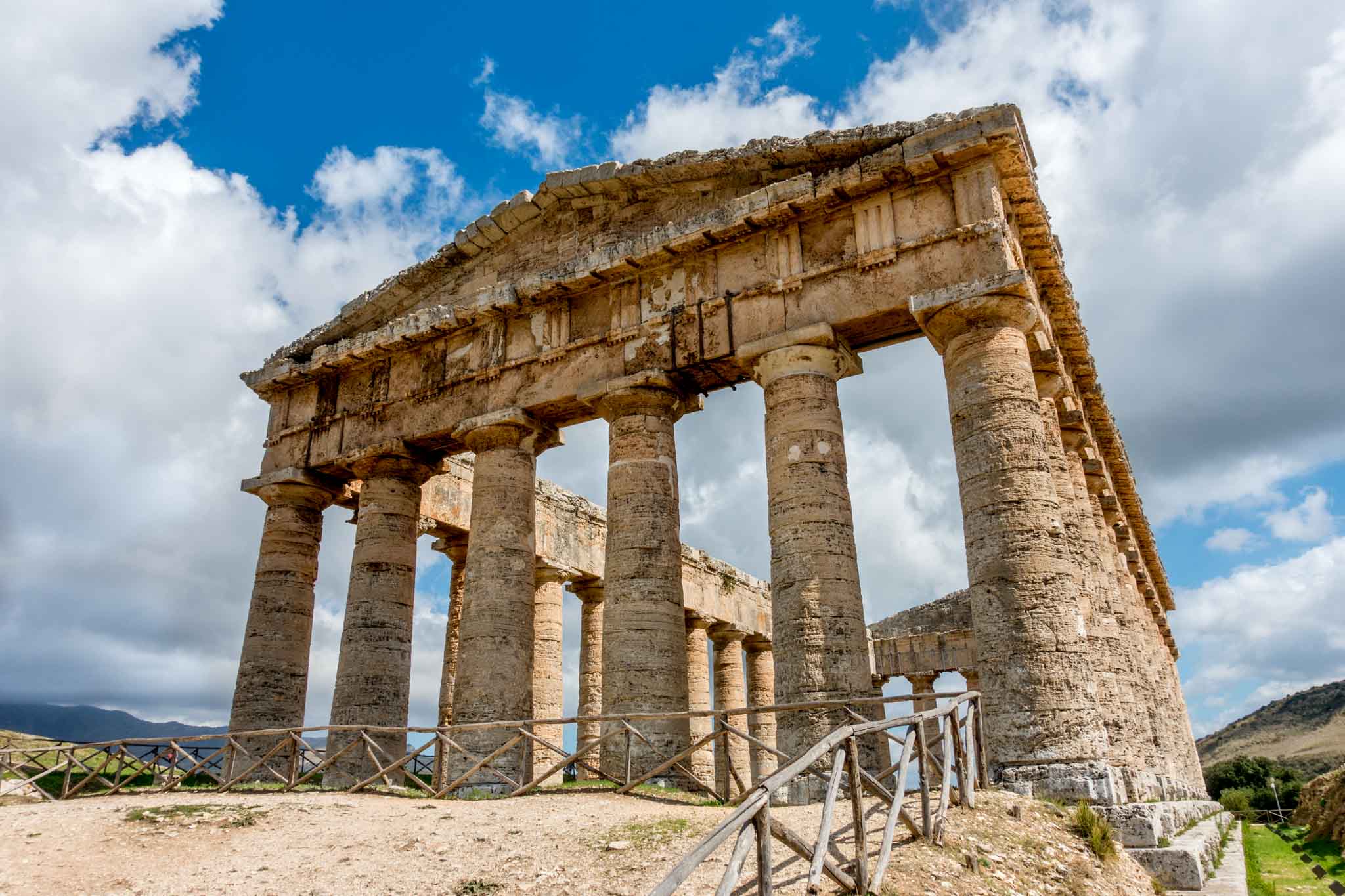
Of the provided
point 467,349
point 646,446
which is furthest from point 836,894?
point 467,349

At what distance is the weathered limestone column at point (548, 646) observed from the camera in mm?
22562

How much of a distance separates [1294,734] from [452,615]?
280 feet

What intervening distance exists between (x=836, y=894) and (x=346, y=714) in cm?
1313

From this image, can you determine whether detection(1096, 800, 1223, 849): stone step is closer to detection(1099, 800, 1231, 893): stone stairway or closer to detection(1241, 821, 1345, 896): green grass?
detection(1099, 800, 1231, 893): stone stairway

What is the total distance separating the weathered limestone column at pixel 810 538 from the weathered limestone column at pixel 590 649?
9.67 m

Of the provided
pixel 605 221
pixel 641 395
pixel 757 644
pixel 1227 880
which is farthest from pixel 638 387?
pixel 757 644

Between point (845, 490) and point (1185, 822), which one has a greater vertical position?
point (845, 490)

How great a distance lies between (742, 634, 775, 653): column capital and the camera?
29.8 m

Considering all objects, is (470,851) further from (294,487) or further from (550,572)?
(550,572)

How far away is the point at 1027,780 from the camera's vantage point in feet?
36.4

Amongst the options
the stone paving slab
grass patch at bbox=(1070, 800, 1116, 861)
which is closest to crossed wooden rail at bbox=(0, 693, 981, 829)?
grass patch at bbox=(1070, 800, 1116, 861)

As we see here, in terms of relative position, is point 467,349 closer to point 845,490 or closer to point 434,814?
point 845,490

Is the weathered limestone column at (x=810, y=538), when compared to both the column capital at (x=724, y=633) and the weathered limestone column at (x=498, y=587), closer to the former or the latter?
the weathered limestone column at (x=498, y=587)

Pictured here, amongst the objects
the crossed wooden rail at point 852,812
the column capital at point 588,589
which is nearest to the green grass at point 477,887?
the crossed wooden rail at point 852,812
